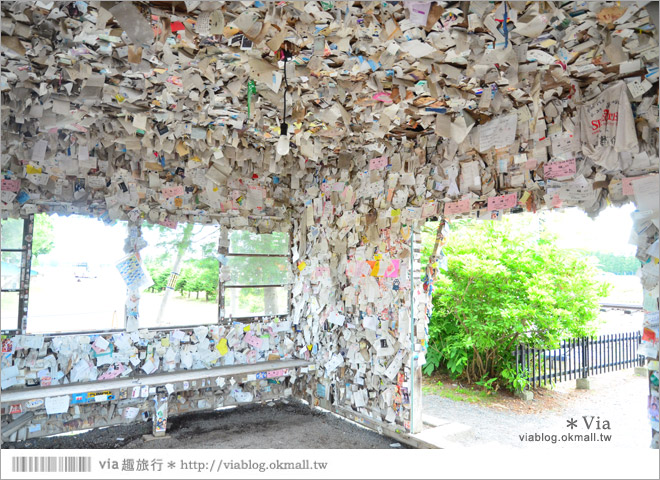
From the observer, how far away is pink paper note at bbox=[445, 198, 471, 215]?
12.2ft

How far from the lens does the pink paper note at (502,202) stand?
341cm

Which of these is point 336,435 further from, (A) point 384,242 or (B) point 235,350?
(A) point 384,242

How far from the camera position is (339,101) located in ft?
10.9

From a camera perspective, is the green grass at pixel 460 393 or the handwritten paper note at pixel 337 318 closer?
the handwritten paper note at pixel 337 318

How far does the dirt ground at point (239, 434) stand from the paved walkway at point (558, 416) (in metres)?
1.08

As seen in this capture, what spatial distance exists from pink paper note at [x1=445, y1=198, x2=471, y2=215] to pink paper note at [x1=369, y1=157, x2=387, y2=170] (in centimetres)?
86

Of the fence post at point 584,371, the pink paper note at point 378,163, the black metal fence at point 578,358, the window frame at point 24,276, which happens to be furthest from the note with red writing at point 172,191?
the fence post at point 584,371

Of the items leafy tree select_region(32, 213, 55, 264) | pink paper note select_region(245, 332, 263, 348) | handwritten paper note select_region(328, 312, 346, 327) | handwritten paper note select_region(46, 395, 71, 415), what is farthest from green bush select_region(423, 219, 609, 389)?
leafy tree select_region(32, 213, 55, 264)

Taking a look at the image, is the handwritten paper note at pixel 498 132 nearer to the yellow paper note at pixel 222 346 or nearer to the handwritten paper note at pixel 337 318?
the handwritten paper note at pixel 337 318

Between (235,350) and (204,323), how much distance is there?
48 cm

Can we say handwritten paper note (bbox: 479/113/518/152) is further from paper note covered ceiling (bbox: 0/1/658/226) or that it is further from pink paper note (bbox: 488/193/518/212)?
pink paper note (bbox: 488/193/518/212)

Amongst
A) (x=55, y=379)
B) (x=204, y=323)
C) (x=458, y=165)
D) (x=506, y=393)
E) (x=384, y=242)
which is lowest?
(x=506, y=393)

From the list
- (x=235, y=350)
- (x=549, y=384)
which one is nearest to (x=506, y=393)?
(x=549, y=384)

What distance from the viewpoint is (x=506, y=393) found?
5914mm
